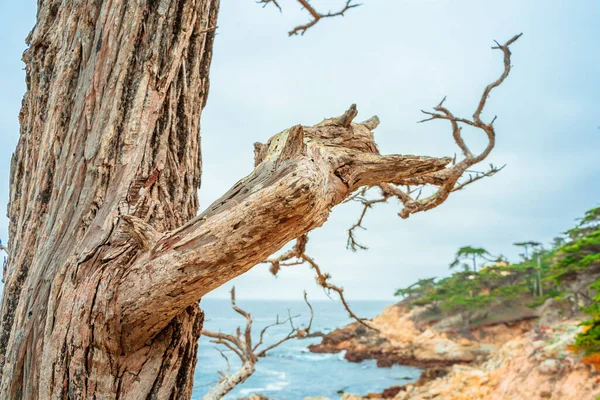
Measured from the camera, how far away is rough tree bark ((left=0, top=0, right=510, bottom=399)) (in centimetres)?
146

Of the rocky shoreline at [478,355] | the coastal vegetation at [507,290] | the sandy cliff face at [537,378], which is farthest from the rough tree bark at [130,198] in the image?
the coastal vegetation at [507,290]

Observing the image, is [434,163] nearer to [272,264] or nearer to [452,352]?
[272,264]

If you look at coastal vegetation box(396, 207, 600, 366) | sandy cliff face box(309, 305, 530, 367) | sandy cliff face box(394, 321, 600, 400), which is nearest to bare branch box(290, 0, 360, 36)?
sandy cliff face box(394, 321, 600, 400)

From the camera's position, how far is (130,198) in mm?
1778

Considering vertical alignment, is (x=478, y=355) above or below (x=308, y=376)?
above

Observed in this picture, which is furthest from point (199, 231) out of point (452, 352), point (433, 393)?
point (452, 352)

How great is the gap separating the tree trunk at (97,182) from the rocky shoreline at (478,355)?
2395 mm

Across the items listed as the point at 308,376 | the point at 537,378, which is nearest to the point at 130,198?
the point at 537,378

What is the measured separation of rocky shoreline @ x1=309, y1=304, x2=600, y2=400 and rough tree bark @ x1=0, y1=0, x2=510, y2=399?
2361mm

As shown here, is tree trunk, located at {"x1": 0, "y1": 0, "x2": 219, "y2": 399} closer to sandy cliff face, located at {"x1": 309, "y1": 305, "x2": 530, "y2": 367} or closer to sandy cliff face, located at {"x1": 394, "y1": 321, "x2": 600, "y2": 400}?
sandy cliff face, located at {"x1": 394, "y1": 321, "x2": 600, "y2": 400}

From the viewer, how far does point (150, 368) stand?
1.67 metres

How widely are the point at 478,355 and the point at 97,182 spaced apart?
20.1 m

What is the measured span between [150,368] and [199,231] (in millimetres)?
586

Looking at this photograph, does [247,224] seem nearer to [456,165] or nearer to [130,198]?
[130,198]
